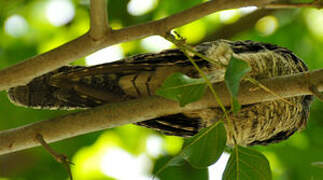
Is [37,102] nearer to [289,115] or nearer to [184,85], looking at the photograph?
[184,85]

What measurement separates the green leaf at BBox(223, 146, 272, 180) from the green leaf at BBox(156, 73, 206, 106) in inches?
8.4

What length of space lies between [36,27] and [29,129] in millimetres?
1986

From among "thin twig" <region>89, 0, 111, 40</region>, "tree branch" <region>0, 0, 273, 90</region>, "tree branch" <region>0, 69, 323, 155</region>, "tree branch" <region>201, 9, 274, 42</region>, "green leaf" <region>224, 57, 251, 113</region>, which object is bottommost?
"green leaf" <region>224, 57, 251, 113</region>

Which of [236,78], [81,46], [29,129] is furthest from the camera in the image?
[29,129]

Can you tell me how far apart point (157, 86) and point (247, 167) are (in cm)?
68

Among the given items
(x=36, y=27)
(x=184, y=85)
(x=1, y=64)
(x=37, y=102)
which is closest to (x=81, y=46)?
(x=184, y=85)

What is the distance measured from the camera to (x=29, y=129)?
5.92 feet

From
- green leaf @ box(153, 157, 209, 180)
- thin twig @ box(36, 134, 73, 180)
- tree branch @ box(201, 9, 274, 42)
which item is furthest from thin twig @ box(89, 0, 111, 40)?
tree branch @ box(201, 9, 274, 42)

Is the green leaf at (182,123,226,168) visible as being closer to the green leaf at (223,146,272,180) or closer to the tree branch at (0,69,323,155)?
the green leaf at (223,146,272,180)

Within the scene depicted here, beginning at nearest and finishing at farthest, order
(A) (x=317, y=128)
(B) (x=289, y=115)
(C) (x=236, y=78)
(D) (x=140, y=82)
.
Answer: (C) (x=236, y=78) < (D) (x=140, y=82) < (B) (x=289, y=115) < (A) (x=317, y=128)

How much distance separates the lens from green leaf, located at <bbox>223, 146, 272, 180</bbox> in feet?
4.97

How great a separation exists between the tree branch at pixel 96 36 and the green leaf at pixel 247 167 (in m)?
0.40

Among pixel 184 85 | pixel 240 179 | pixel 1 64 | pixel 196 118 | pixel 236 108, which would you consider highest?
pixel 1 64

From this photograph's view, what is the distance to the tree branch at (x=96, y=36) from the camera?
1504 millimetres
